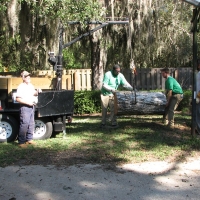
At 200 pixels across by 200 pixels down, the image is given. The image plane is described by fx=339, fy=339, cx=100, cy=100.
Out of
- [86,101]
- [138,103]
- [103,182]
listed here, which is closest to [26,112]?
[103,182]

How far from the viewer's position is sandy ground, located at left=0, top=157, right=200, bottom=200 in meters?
4.66

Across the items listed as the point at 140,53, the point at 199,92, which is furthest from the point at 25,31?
the point at 199,92

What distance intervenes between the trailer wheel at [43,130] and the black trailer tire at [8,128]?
1.61 feet

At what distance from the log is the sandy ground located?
10.5 feet

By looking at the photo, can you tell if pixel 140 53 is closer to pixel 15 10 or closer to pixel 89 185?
pixel 15 10

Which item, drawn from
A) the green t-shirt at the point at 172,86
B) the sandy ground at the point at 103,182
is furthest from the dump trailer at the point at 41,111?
the green t-shirt at the point at 172,86

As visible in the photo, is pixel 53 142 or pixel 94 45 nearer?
pixel 53 142

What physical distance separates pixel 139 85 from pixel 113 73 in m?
8.86

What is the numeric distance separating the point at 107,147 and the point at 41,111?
1.73 metres

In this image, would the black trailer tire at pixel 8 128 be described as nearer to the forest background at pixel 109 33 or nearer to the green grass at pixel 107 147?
the green grass at pixel 107 147

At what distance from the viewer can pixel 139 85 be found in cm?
1791

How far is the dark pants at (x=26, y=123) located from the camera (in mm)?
7254

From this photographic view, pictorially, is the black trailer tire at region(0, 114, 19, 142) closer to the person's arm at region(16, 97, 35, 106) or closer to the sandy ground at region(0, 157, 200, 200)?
the person's arm at region(16, 97, 35, 106)

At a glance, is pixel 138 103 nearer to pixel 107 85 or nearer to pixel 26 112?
pixel 107 85
